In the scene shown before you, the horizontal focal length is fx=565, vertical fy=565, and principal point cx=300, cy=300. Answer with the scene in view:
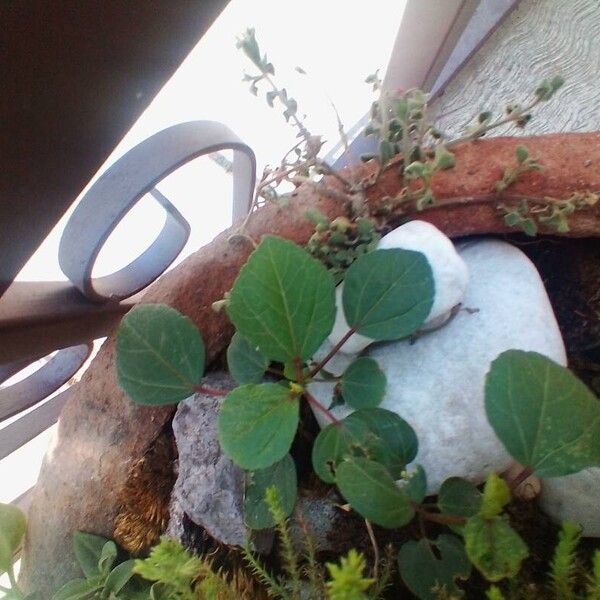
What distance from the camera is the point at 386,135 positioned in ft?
1.88

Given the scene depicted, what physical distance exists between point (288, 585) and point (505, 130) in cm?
78

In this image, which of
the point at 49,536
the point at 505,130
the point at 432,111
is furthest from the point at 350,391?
the point at 432,111

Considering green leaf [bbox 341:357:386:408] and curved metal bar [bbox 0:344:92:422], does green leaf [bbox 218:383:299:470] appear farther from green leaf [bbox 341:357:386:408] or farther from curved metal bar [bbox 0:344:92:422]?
curved metal bar [bbox 0:344:92:422]

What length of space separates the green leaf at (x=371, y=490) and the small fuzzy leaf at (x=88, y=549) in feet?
1.22

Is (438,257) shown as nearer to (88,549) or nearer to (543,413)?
(543,413)

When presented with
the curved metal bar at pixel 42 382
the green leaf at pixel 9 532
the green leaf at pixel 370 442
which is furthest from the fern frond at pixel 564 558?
the curved metal bar at pixel 42 382

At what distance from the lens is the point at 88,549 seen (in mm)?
655

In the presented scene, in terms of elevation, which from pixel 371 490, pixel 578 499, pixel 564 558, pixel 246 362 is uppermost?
pixel 246 362

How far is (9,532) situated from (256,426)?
17.0 inches

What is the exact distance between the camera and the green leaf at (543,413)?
15.8 inches

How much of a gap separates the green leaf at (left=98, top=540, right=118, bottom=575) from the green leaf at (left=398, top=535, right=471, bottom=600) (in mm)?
338

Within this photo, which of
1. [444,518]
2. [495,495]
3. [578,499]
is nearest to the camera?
[495,495]

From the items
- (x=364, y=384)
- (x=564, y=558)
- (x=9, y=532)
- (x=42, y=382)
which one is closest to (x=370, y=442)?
(x=364, y=384)

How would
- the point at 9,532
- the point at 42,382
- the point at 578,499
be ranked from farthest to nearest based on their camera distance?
1. the point at 42,382
2. the point at 9,532
3. the point at 578,499
